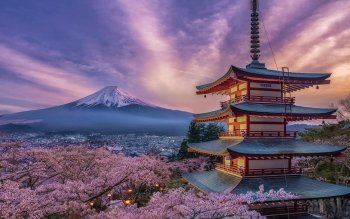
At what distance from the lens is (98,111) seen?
156875 mm

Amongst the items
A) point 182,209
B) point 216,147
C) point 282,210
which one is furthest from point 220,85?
point 182,209

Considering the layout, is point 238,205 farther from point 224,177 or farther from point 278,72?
point 278,72

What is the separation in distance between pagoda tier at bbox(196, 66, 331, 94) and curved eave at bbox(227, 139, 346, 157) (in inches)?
135

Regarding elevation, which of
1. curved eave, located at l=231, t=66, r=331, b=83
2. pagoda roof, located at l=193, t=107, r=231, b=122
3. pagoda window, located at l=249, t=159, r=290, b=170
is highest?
curved eave, located at l=231, t=66, r=331, b=83

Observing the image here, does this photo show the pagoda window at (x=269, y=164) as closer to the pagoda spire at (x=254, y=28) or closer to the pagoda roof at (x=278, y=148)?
the pagoda roof at (x=278, y=148)

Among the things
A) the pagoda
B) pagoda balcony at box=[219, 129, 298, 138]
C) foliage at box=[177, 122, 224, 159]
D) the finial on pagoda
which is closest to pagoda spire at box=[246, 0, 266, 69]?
the finial on pagoda

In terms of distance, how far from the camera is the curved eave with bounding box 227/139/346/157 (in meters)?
16.5

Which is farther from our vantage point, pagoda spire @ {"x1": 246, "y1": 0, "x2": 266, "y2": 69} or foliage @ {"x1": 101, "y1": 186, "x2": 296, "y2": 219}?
pagoda spire @ {"x1": 246, "y1": 0, "x2": 266, "y2": 69}

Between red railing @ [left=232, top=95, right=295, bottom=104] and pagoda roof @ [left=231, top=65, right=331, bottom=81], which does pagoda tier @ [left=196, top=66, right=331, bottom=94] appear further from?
red railing @ [left=232, top=95, right=295, bottom=104]

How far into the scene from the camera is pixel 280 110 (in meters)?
18.4

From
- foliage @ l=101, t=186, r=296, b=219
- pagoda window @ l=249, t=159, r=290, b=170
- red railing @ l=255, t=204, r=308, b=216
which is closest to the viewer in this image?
foliage @ l=101, t=186, r=296, b=219

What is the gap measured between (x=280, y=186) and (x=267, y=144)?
2.33m

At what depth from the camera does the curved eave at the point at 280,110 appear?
57.2 feet

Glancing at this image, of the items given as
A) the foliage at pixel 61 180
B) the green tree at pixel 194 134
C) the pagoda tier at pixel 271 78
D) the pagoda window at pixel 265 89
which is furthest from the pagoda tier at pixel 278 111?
the green tree at pixel 194 134
